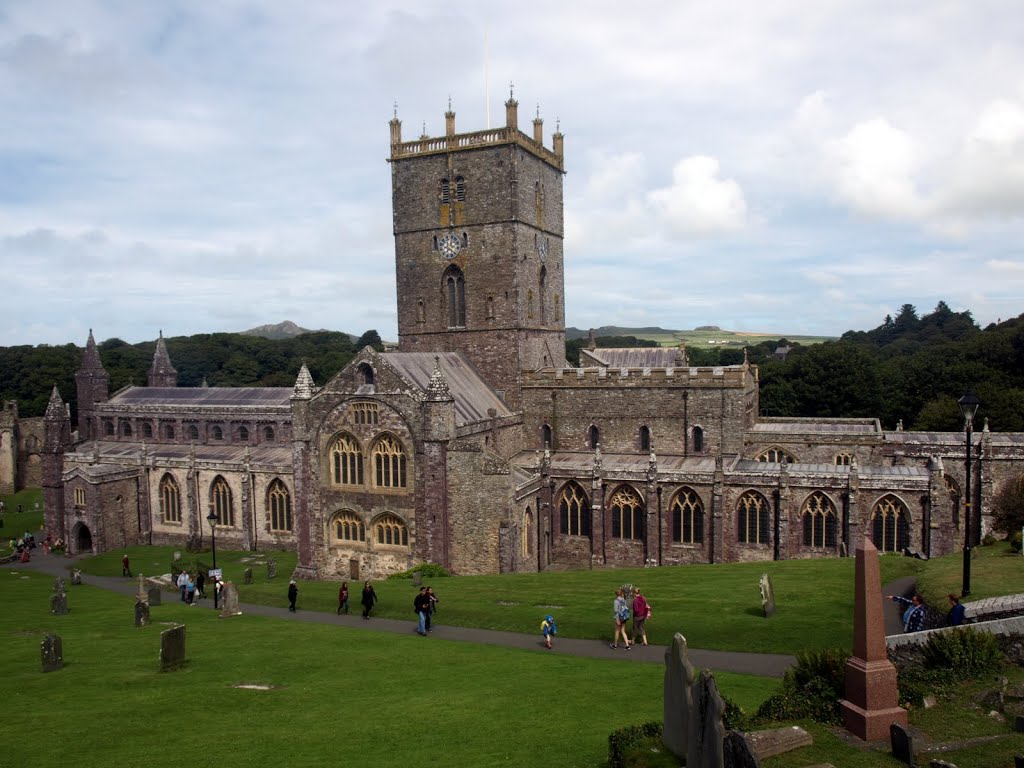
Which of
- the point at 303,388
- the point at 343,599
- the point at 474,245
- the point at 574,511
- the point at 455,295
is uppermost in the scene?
the point at 474,245

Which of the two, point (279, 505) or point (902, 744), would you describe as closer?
point (902, 744)

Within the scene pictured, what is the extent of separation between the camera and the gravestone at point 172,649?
1883cm

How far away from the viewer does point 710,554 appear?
114 ft

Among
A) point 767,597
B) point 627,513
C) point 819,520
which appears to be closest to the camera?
point 767,597

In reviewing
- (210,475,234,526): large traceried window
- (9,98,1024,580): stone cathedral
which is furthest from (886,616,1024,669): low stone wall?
(210,475,234,526): large traceried window

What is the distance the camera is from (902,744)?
10992 millimetres

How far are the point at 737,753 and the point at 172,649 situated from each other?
50.8 ft

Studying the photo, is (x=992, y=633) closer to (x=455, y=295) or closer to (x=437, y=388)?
(x=437, y=388)

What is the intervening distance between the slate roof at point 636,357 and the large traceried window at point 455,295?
33.3ft

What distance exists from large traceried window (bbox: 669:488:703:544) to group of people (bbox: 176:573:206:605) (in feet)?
72.4

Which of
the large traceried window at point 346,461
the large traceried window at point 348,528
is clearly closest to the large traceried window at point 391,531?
the large traceried window at point 348,528

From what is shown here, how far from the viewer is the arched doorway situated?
47688 millimetres

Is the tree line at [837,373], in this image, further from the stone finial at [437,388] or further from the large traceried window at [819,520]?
the stone finial at [437,388]

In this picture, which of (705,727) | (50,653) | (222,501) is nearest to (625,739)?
(705,727)
